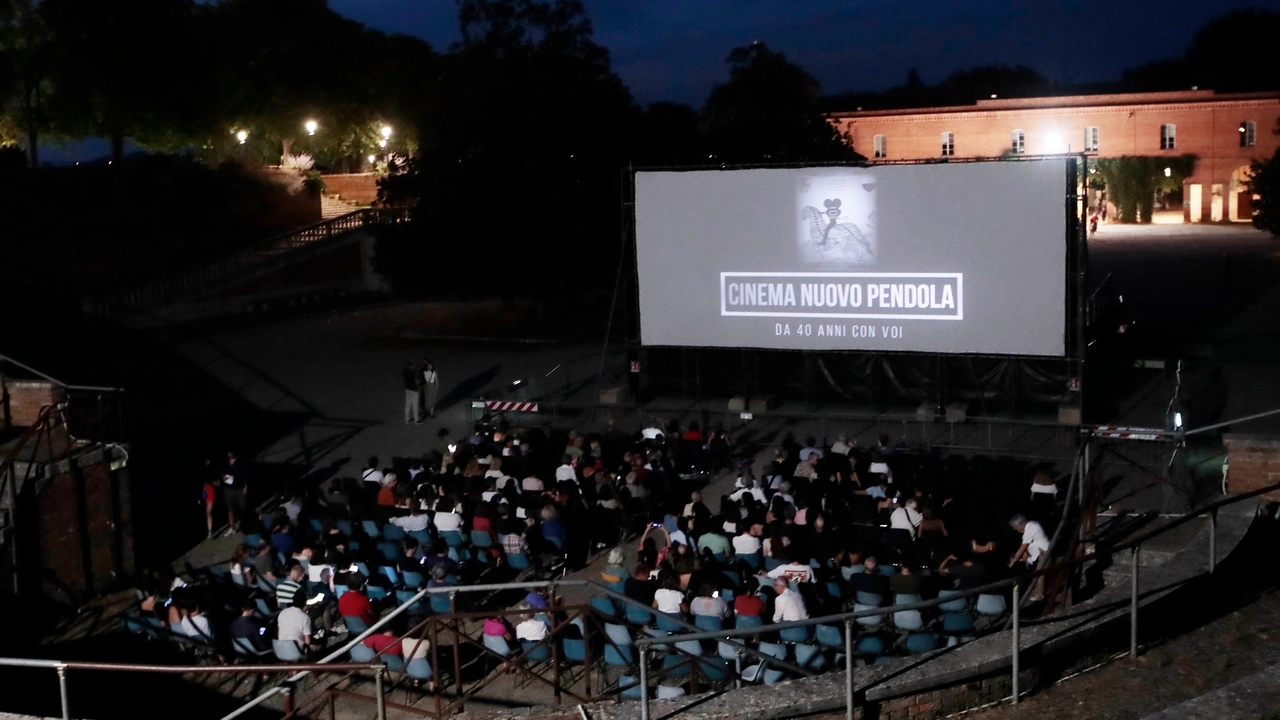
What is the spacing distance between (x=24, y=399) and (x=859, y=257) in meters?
12.2

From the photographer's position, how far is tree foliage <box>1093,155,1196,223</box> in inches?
2542

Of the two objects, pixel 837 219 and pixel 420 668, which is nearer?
pixel 420 668

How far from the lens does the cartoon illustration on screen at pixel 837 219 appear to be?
1972 centimetres

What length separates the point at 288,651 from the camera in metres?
11.0

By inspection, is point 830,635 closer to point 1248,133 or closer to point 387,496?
point 387,496

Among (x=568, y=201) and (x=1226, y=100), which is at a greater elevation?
(x=1226, y=100)

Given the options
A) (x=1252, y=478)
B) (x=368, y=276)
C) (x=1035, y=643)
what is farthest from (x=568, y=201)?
(x=1035, y=643)

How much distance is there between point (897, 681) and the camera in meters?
7.03

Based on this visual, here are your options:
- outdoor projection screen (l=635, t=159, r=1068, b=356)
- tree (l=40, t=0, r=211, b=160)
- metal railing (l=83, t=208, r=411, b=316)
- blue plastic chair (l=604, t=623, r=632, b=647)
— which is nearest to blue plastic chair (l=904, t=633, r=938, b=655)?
blue plastic chair (l=604, t=623, r=632, b=647)

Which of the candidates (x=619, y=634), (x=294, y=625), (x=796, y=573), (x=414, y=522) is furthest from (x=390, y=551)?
(x=796, y=573)

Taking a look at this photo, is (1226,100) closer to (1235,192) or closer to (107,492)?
(1235,192)

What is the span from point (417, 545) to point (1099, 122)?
63.4 m

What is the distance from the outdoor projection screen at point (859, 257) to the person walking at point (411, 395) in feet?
14.3

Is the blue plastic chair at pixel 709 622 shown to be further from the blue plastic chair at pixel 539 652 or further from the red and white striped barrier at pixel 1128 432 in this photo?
the red and white striped barrier at pixel 1128 432
